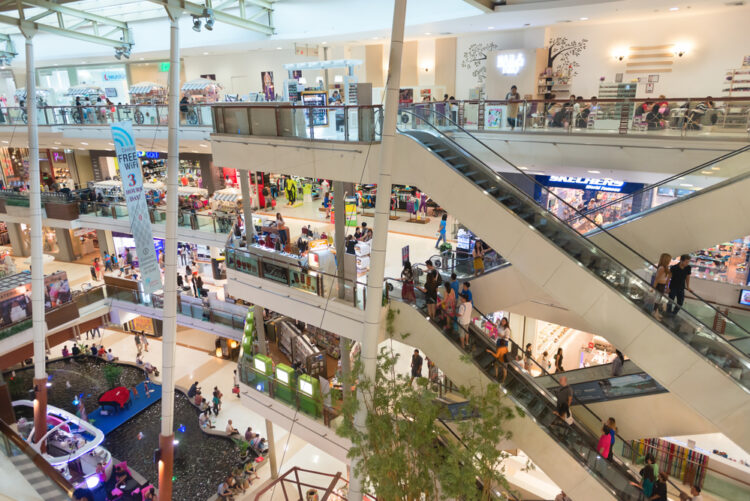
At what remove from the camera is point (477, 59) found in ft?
65.2

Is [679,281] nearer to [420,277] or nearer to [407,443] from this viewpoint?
[420,277]

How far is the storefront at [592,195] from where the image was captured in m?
9.62

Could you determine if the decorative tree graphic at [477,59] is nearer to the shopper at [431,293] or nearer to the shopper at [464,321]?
the shopper at [431,293]

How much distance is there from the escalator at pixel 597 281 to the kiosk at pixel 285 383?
540 centimetres

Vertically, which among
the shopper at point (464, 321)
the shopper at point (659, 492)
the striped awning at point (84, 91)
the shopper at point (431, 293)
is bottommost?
the shopper at point (659, 492)

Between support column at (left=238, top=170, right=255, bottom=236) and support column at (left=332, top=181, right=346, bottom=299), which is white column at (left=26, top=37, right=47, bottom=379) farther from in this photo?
support column at (left=332, top=181, right=346, bottom=299)

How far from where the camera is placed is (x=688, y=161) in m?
9.71

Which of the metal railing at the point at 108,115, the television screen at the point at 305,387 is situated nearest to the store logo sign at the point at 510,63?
the metal railing at the point at 108,115

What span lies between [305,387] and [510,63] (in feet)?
46.8

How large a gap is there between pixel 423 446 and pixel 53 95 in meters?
27.7

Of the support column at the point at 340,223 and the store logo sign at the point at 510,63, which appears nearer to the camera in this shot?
the support column at the point at 340,223

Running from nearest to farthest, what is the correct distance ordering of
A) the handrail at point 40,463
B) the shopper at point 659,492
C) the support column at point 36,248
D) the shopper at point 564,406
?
the shopper at point 659,492 → the shopper at point 564,406 → the handrail at point 40,463 → the support column at point 36,248

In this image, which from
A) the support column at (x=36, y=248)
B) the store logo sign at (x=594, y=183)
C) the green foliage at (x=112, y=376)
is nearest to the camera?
the support column at (x=36, y=248)

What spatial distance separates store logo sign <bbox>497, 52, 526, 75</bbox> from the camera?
1791 centimetres
